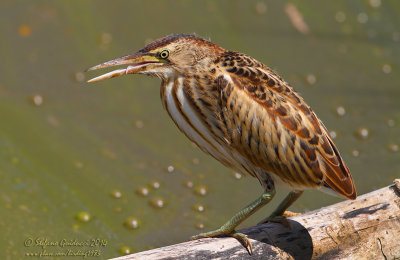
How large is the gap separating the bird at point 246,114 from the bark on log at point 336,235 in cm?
10

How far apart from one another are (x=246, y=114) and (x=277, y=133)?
7.5 inches

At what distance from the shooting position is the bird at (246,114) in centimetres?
317

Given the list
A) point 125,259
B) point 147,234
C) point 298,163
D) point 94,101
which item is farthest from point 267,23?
point 125,259

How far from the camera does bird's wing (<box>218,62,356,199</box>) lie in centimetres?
316

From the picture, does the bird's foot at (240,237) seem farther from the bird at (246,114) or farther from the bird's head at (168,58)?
the bird's head at (168,58)

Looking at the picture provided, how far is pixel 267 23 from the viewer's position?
656 centimetres

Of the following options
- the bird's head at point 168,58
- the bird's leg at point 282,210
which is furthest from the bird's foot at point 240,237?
the bird's head at point 168,58

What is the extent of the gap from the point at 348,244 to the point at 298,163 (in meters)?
0.59

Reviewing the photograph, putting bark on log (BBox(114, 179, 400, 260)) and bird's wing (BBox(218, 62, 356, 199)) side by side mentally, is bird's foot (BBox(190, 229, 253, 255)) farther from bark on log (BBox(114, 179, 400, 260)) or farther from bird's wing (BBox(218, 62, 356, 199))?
bird's wing (BBox(218, 62, 356, 199))

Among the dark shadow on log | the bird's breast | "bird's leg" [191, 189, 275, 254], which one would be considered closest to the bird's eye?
the bird's breast

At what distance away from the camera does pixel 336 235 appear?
335 centimetres

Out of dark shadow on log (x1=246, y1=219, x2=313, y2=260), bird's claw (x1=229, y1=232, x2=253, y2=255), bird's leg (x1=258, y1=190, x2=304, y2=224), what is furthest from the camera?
bird's leg (x1=258, y1=190, x2=304, y2=224)

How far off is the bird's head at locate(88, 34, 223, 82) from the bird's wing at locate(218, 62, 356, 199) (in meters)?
0.19

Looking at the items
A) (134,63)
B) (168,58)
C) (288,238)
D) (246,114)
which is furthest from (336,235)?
(134,63)
